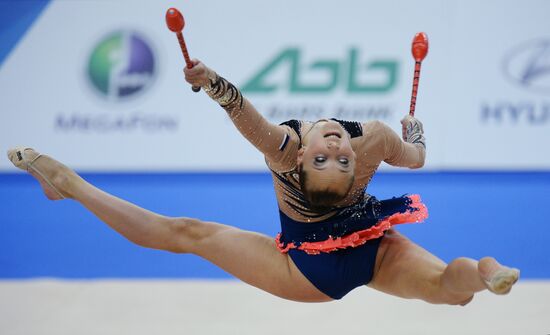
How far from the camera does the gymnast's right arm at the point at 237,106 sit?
8.55 ft

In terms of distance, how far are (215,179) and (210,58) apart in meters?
0.96

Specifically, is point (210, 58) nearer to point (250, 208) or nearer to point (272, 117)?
point (272, 117)

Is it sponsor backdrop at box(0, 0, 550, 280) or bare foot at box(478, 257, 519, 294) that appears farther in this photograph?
sponsor backdrop at box(0, 0, 550, 280)

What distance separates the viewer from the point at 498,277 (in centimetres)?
236

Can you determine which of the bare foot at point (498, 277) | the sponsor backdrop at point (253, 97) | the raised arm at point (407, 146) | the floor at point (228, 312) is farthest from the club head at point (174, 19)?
the sponsor backdrop at point (253, 97)

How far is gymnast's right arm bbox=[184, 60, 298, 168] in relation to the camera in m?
2.61

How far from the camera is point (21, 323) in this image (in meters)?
4.06

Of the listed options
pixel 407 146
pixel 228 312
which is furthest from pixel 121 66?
pixel 407 146

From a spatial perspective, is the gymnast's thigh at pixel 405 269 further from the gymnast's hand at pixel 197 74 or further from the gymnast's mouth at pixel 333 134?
the gymnast's hand at pixel 197 74

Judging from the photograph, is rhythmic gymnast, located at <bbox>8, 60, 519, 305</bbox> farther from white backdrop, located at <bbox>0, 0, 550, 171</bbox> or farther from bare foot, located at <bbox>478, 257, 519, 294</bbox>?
white backdrop, located at <bbox>0, 0, 550, 171</bbox>

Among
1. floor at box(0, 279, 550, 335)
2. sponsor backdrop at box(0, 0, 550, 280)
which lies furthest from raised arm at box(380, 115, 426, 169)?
sponsor backdrop at box(0, 0, 550, 280)

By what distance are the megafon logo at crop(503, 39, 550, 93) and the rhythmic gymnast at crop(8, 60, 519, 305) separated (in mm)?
2822

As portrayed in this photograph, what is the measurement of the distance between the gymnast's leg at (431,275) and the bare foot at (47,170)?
1375 mm

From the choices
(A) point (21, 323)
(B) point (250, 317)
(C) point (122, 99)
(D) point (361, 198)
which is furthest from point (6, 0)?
(D) point (361, 198)
